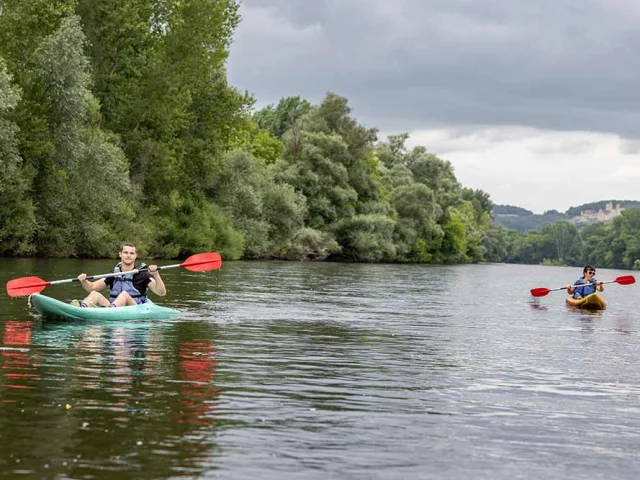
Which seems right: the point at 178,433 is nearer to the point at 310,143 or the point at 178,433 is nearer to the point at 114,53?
the point at 114,53

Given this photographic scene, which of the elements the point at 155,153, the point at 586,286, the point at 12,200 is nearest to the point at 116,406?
the point at 586,286

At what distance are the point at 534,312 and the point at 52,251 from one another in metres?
26.0

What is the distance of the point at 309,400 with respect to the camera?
10242mm

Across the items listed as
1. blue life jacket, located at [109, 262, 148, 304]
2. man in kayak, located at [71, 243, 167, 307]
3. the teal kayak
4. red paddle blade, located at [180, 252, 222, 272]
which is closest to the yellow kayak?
red paddle blade, located at [180, 252, 222, 272]

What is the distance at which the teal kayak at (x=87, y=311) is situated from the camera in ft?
54.9

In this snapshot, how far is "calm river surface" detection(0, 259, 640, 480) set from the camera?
24.5 feet

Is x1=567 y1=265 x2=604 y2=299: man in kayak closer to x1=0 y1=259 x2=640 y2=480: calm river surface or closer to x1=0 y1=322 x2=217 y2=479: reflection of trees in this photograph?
x1=0 y1=259 x2=640 y2=480: calm river surface

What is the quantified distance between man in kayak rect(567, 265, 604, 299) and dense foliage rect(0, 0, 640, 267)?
20.9 meters

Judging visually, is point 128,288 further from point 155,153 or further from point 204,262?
point 155,153

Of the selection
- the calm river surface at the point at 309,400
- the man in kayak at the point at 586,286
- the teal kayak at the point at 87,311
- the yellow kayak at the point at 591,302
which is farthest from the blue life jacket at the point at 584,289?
the teal kayak at the point at 87,311

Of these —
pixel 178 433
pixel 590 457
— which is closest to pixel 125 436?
pixel 178 433

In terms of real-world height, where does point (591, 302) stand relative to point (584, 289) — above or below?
below

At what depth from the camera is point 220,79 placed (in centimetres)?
5875

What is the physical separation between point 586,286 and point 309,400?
21.3 m
